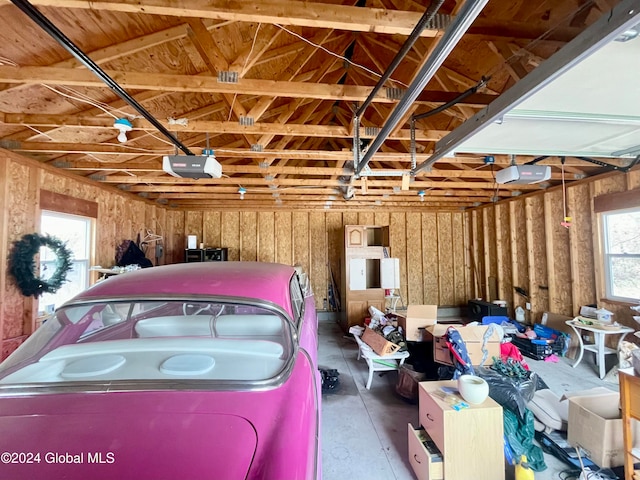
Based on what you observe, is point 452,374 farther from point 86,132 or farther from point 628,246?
point 86,132

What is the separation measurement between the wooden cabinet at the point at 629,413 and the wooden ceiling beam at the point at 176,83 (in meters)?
2.64

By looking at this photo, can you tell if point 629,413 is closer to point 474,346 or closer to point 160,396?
point 474,346

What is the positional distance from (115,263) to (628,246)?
8637mm

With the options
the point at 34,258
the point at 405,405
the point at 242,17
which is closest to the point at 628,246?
the point at 405,405

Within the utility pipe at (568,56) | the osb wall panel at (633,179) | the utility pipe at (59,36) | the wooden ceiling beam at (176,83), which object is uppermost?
the wooden ceiling beam at (176,83)

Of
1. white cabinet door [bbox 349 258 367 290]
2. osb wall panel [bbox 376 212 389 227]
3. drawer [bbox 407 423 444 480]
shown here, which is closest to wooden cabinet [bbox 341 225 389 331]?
white cabinet door [bbox 349 258 367 290]

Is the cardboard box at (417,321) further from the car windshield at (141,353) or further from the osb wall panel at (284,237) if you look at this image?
the osb wall panel at (284,237)

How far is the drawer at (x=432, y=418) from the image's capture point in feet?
6.42

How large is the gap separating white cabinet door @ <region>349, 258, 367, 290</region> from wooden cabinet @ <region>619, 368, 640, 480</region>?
4.30m

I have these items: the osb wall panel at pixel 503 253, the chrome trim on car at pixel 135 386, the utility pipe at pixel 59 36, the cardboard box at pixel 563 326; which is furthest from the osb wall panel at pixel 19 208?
the osb wall panel at pixel 503 253

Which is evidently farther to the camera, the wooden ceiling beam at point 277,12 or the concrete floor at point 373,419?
the concrete floor at point 373,419

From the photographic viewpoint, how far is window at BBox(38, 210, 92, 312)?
3.72 metres

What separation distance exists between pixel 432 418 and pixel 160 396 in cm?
198

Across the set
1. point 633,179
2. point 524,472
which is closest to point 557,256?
point 633,179
